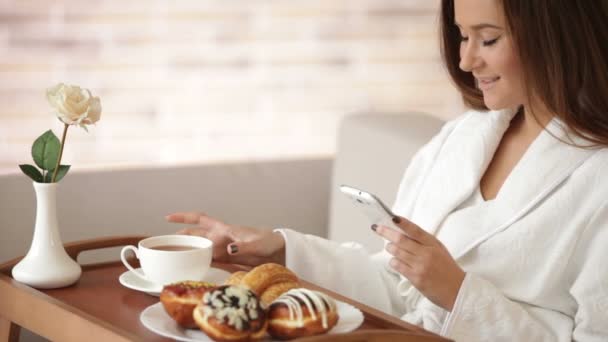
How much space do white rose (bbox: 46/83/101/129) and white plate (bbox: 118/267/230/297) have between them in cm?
25

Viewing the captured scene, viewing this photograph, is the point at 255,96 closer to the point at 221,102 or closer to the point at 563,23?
the point at 221,102

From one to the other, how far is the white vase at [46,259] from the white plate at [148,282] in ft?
0.27

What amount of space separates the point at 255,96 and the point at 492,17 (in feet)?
4.33

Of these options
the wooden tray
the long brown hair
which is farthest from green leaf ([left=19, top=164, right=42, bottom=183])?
the long brown hair

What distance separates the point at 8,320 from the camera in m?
1.77

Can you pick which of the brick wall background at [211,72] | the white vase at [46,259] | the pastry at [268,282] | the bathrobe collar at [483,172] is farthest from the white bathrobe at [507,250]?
the brick wall background at [211,72]

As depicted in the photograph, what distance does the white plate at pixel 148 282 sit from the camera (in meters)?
1.66

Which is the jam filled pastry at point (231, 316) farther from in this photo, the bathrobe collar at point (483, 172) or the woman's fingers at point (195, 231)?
the bathrobe collar at point (483, 172)

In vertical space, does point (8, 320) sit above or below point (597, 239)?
below

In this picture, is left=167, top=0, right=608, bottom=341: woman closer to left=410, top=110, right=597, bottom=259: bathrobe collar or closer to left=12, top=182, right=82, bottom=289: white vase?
left=410, top=110, right=597, bottom=259: bathrobe collar

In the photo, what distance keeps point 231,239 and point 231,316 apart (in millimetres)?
560

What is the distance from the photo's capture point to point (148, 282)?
5.59 ft

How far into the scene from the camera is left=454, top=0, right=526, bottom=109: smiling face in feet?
6.15

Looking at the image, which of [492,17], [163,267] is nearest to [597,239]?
[492,17]
